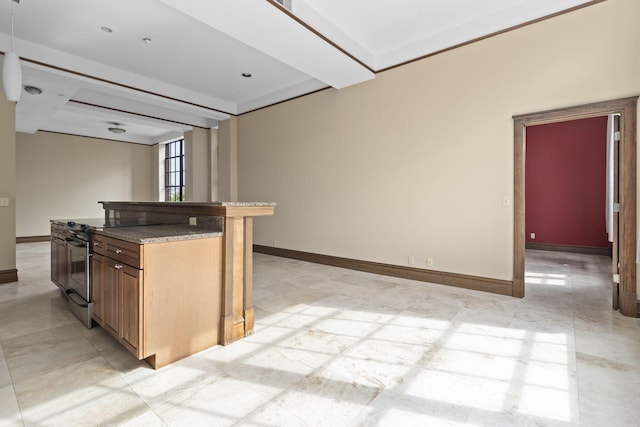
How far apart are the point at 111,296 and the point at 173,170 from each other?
903 centimetres

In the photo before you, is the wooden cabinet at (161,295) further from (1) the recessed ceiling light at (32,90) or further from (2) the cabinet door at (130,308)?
(1) the recessed ceiling light at (32,90)

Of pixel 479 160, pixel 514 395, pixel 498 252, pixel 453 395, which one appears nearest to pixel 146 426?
pixel 453 395

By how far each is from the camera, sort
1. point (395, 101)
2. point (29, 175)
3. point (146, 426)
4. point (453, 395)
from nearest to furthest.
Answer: point (146, 426) → point (453, 395) → point (395, 101) → point (29, 175)

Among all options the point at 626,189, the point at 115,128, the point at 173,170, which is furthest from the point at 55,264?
the point at 173,170

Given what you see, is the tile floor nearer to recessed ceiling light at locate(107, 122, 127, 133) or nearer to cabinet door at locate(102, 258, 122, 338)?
cabinet door at locate(102, 258, 122, 338)

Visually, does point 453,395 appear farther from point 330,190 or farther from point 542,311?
point 330,190

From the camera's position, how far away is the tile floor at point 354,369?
66.0 inches

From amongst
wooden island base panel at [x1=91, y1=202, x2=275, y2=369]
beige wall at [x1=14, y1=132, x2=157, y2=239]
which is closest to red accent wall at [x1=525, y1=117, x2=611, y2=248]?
wooden island base panel at [x1=91, y1=202, x2=275, y2=369]

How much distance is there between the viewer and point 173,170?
34.6 feet

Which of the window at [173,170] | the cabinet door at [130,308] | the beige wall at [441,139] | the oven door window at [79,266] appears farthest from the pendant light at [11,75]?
the window at [173,170]

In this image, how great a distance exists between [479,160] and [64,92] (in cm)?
671

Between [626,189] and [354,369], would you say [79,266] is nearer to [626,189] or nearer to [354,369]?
[354,369]

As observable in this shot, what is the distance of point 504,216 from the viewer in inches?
150

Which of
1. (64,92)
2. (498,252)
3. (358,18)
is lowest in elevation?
(498,252)
